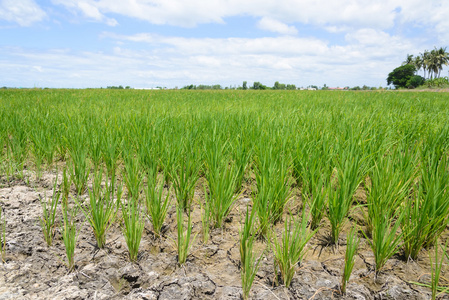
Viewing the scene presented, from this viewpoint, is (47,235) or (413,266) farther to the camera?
(47,235)

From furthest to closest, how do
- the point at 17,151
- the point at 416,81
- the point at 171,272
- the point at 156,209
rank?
the point at 416,81 → the point at 17,151 → the point at 156,209 → the point at 171,272

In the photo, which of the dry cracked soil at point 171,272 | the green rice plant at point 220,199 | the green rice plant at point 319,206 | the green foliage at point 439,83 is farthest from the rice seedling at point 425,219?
the green foliage at point 439,83

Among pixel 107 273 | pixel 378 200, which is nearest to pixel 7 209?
pixel 107 273

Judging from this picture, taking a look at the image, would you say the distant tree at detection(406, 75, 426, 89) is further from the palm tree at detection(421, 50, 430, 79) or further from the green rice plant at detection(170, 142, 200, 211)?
the green rice plant at detection(170, 142, 200, 211)

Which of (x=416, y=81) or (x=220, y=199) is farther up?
(x=416, y=81)

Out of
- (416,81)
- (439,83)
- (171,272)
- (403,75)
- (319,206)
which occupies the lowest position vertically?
(171,272)

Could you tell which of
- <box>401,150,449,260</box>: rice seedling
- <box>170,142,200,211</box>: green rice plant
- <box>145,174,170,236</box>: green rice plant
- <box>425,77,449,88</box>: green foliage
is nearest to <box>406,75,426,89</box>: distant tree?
<box>425,77,449,88</box>: green foliage

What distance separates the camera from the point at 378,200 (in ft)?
5.16

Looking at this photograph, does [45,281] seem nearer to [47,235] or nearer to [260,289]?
[47,235]

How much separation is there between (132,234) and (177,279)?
291 millimetres

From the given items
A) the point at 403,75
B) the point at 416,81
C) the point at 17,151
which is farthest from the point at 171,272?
the point at 403,75

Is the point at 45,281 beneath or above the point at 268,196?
beneath

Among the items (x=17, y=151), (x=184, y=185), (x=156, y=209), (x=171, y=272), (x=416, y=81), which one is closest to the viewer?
(x=171, y=272)

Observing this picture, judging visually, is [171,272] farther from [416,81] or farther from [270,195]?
[416,81]
